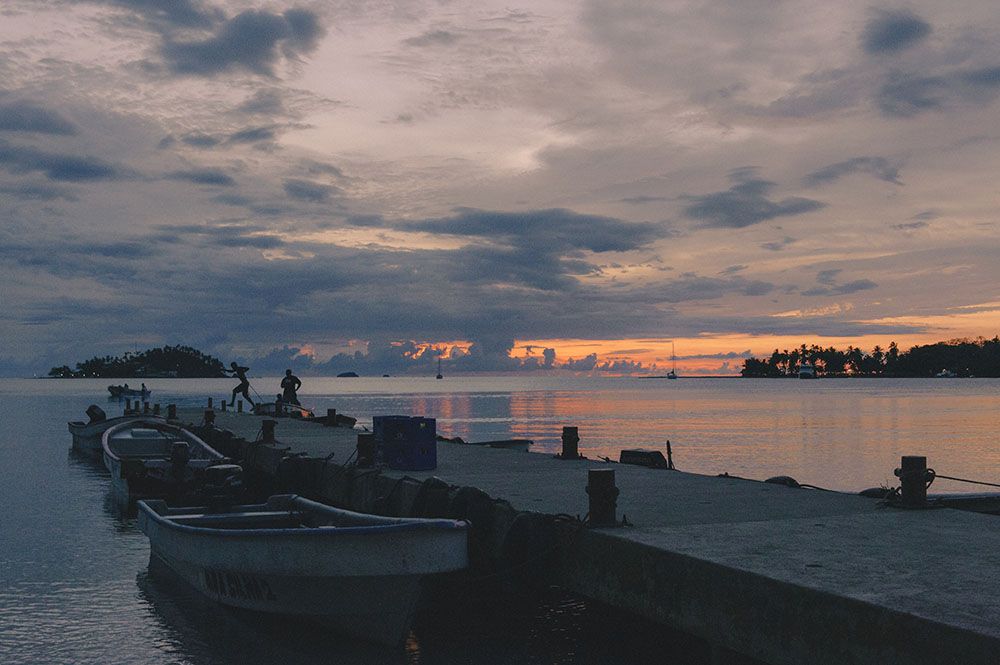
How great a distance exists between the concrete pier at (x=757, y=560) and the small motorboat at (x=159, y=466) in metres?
6.79

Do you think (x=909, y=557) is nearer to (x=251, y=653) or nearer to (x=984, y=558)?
(x=984, y=558)

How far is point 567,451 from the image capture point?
2073 cm

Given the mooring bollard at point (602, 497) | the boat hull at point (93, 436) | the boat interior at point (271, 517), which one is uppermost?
the mooring bollard at point (602, 497)

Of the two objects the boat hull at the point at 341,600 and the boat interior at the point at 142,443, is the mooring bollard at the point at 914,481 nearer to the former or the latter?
the boat hull at the point at 341,600

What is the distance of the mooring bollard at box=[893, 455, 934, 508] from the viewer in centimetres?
1192

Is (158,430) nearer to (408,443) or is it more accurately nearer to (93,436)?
(93,436)

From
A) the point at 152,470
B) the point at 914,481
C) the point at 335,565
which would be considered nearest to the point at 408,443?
the point at 335,565

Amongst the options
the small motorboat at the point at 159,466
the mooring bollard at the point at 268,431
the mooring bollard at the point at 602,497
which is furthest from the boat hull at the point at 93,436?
the mooring bollard at the point at 602,497

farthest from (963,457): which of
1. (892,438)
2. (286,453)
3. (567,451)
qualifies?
(286,453)

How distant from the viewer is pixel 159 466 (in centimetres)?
2381

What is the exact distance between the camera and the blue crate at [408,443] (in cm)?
1833

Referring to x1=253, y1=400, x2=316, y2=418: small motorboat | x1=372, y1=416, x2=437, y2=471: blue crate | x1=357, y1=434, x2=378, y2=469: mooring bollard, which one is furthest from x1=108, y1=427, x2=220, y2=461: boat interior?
x1=372, y1=416, x2=437, y2=471: blue crate

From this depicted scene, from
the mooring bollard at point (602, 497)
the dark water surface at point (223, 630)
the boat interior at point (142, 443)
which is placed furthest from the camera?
the boat interior at point (142, 443)

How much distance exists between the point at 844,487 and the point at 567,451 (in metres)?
21.0
